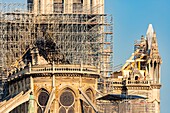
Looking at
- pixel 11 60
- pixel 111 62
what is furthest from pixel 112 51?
pixel 11 60

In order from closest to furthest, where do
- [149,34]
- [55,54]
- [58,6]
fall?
[55,54], [58,6], [149,34]

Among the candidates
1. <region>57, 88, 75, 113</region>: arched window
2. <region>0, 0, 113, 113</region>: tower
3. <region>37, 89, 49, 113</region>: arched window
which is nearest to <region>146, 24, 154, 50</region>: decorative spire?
<region>0, 0, 113, 113</region>: tower

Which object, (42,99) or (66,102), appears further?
(42,99)

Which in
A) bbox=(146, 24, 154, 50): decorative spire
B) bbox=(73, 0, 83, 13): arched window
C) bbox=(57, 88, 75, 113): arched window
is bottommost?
bbox=(57, 88, 75, 113): arched window

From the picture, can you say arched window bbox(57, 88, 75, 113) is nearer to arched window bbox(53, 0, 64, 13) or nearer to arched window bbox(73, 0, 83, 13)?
arched window bbox(73, 0, 83, 13)

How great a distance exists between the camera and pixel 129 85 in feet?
471

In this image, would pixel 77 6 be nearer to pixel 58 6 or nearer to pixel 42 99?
pixel 58 6

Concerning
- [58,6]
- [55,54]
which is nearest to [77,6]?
[58,6]

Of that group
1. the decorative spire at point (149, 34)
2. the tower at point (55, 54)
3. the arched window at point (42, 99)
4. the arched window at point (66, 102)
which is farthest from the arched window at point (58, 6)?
the arched window at point (66, 102)

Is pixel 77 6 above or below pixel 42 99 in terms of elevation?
above

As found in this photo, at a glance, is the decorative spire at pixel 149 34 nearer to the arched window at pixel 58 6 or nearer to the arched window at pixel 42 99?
the arched window at pixel 58 6

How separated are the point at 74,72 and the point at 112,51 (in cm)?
1647

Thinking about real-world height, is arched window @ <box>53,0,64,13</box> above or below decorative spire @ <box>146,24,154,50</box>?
above

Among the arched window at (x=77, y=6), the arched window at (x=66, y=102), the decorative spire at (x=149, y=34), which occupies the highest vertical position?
the arched window at (x=77, y=6)
